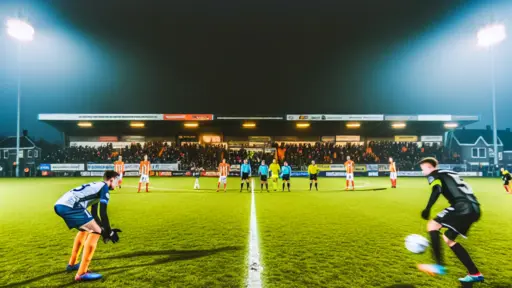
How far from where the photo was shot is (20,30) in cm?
3022

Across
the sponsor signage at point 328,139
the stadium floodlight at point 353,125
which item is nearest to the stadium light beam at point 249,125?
the sponsor signage at point 328,139

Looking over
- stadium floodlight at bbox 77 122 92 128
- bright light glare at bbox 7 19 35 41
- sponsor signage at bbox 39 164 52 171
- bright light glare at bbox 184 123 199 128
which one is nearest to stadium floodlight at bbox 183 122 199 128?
bright light glare at bbox 184 123 199 128

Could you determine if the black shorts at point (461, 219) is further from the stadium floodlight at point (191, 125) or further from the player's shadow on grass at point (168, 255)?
the stadium floodlight at point (191, 125)

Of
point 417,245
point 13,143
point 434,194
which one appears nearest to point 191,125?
point 417,245

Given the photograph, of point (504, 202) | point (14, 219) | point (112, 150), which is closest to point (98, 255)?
point (14, 219)

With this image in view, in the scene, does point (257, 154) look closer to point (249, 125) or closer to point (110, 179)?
point (249, 125)

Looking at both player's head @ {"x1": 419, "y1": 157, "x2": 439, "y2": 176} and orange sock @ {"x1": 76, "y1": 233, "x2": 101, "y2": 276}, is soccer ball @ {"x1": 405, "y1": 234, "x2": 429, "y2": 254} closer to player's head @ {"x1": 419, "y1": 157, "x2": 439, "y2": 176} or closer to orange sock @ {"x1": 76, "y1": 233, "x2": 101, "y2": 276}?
player's head @ {"x1": 419, "y1": 157, "x2": 439, "y2": 176}

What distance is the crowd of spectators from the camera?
3722cm

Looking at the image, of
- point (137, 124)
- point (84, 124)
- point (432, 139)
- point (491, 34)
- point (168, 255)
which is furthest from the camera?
point (432, 139)

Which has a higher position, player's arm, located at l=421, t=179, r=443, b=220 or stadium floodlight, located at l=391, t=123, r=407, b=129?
A: stadium floodlight, located at l=391, t=123, r=407, b=129

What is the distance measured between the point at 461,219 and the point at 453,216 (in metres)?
0.10

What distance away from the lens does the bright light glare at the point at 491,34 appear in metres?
28.6

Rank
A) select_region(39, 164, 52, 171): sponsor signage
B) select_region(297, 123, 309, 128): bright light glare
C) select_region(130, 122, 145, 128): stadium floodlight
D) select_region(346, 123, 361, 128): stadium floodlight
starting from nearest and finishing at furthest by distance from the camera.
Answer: select_region(39, 164, 52, 171): sponsor signage < select_region(130, 122, 145, 128): stadium floodlight < select_region(346, 123, 361, 128): stadium floodlight < select_region(297, 123, 309, 128): bright light glare


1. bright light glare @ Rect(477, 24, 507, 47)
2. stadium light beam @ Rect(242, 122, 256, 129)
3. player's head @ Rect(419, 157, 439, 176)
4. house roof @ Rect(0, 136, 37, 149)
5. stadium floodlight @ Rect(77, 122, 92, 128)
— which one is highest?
bright light glare @ Rect(477, 24, 507, 47)
